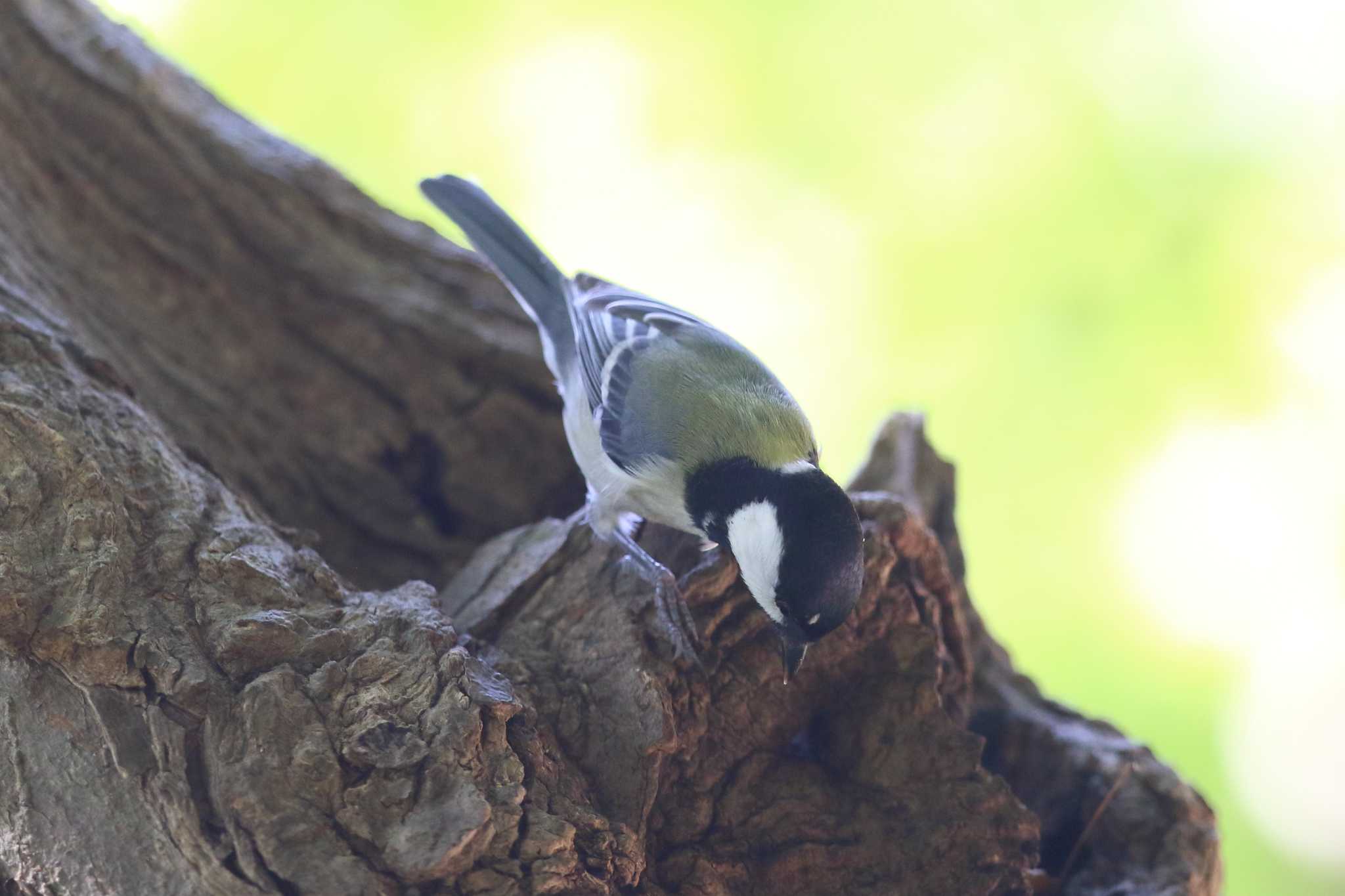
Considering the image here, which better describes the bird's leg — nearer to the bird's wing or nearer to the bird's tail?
the bird's wing

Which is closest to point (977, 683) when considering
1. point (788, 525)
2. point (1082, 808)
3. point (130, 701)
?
point (1082, 808)

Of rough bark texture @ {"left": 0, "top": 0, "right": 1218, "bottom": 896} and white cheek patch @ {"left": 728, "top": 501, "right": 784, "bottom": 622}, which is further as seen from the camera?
white cheek patch @ {"left": 728, "top": 501, "right": 784, "bottom": 622}

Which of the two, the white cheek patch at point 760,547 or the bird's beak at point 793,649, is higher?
the white cheek patch at point 760,547

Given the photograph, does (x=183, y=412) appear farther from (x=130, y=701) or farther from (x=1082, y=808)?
(x=1082, y=808)

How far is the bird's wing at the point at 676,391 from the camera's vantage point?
2.11 metres

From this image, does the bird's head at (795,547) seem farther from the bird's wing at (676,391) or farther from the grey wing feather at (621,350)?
the grey wing feather at (621,350)

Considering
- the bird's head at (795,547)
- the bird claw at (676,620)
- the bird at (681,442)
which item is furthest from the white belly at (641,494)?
the bird claw at (676,620)

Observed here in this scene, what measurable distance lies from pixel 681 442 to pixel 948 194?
7.18 feet

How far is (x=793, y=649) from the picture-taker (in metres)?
1.70

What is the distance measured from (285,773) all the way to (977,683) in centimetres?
139

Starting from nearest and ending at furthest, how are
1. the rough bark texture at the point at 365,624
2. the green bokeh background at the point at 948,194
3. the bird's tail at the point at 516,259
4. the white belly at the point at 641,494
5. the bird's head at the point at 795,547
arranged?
the rough bark texture at the point at 365,624 < the bird's head at the point at 795,547 < the white belly at the point at 641,494 < the bird's tail at the point at 516,259 < the green bokeh background at the point at 948,194

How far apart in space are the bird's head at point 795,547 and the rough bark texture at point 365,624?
84mm

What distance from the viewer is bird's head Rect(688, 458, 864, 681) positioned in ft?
5.38

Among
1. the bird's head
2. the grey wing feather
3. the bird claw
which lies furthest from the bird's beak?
the grey wing feather
